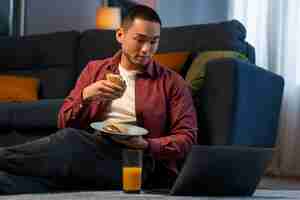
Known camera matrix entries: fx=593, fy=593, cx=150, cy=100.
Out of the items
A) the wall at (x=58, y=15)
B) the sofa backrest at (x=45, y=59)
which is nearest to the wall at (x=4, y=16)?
the wall at (x=58, y=15)

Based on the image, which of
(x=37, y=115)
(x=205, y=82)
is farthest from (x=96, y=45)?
(x=205, y=82)

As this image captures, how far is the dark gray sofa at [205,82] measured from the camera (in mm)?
2203

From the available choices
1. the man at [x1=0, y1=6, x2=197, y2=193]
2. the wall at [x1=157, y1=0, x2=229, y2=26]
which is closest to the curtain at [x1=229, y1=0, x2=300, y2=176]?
the wall at [x1=157, y1=0, x2=229, y2=26]

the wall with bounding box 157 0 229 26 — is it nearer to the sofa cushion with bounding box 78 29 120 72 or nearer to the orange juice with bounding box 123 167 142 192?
the sofa cushion with bounding box 78 29 120 72

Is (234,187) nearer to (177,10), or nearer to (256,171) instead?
(256,171)

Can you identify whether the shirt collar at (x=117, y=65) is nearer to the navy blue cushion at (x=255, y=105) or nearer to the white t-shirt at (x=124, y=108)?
the white t-shirt at (x=124, y=108)

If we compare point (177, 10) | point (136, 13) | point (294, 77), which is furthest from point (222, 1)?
point (136, 13)

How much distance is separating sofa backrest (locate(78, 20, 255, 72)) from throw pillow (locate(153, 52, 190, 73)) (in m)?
0.19

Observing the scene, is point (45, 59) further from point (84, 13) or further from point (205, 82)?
point (205, 82)

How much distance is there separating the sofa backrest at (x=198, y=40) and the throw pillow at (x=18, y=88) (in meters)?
0.36

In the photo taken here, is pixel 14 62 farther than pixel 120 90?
Yes

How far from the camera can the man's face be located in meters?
1.94

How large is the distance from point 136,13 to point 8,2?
2.24 m

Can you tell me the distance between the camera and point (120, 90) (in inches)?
69.9
